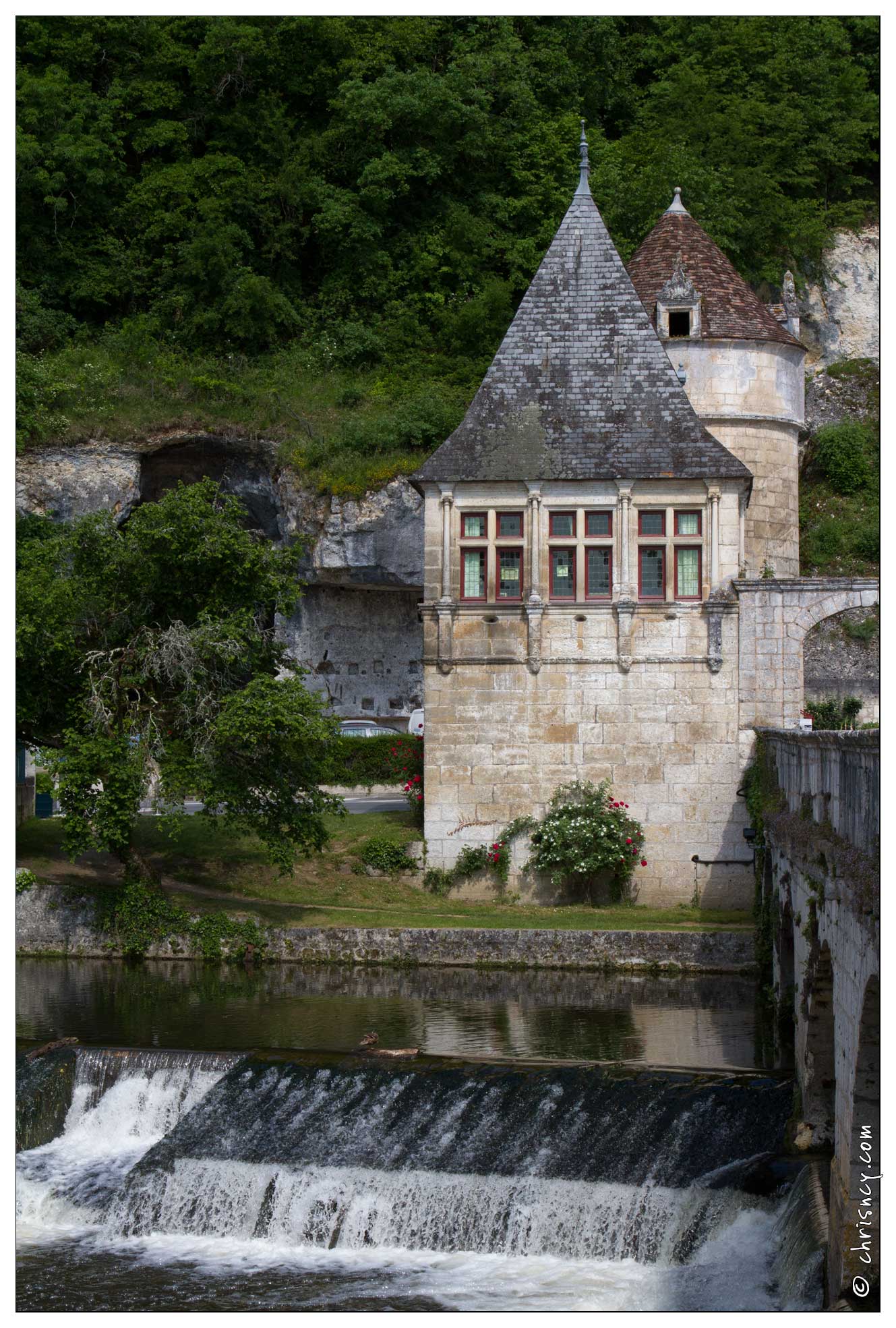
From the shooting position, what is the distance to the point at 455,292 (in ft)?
183

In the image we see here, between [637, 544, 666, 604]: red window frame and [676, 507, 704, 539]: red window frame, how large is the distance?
1.63ft

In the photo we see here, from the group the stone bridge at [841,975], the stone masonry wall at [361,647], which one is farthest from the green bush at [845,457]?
the stone bridge at [841,975]

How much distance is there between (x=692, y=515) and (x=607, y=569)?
6.58 ft

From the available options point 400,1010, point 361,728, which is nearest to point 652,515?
point 400,1010

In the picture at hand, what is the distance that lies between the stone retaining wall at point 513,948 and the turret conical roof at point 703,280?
1605 cm

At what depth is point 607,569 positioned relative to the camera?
33562 mm

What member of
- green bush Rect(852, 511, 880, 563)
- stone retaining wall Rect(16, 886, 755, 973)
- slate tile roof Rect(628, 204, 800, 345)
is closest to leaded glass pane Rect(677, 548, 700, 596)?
stone retaining wall Rect(16, 886, 755, 973)

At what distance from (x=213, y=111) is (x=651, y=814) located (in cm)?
3606

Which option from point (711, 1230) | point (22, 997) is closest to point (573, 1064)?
point (711, 1230)

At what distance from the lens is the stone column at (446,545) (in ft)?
111

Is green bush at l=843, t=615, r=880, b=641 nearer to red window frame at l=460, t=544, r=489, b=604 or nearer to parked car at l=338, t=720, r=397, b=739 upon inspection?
parked car at l=338, t=720, r=397, b=739

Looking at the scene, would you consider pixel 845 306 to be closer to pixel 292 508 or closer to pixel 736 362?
pixel 736 362

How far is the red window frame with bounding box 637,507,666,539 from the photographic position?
33.4m

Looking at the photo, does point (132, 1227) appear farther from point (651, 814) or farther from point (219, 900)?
point (651, 814)
